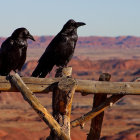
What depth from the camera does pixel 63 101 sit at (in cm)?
489

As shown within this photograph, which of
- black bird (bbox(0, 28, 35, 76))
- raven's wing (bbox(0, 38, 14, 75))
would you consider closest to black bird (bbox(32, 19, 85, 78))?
black bird (bbox(0, 28, 35, 76))

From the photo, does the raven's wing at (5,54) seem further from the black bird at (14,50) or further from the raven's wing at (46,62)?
the raven's wing at (46,62)

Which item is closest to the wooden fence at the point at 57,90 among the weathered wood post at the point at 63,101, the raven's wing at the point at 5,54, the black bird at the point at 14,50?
the weathered wood post at the point at 63,101

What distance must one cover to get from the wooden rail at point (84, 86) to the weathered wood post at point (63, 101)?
0.09 meters

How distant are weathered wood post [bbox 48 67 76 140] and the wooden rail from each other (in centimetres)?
9

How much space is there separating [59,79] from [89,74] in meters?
83.0

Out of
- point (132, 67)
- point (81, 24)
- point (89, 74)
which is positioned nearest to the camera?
point (81, 24)

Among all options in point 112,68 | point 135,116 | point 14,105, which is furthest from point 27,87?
point 112,68

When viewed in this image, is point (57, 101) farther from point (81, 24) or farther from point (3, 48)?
point (81, 24)

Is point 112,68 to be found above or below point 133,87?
below

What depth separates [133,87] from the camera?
17.8 ft

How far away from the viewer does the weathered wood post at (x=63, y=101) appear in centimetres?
486

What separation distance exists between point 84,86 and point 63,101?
1.24ft

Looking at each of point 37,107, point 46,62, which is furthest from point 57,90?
point 46,62
